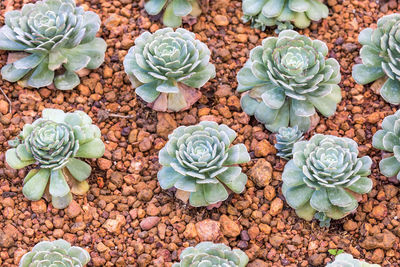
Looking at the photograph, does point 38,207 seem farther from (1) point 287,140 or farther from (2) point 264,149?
(1) point 287,140

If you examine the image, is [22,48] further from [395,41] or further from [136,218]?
[395,41]

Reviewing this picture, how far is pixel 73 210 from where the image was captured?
10.8 ft

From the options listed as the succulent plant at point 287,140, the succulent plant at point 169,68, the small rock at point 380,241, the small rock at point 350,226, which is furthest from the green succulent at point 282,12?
the small rock at point 380,241

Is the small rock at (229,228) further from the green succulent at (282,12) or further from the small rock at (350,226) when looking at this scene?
the green succulent at (282,12)

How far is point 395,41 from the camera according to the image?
348 cm

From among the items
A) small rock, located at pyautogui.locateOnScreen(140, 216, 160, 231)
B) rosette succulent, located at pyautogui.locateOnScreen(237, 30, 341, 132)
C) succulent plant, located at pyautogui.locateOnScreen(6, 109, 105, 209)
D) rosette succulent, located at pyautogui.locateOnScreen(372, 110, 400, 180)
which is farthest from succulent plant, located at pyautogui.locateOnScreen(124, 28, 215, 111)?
rosette succulent, located at pyautogui.locateOnScreen(372, 110, 400, 180)

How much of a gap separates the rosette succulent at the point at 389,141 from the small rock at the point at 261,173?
610 mm

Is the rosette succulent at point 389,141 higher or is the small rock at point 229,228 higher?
the rosette succulent at point 389,141

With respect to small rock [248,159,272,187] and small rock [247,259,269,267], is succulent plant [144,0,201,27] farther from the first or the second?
small rock [247,259,269,267]

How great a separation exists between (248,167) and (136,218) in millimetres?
703

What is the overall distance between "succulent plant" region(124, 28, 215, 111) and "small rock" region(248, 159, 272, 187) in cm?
56

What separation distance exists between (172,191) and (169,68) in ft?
2.28

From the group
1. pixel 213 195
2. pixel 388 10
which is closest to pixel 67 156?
pixel 213 195

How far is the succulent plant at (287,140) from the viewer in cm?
339
